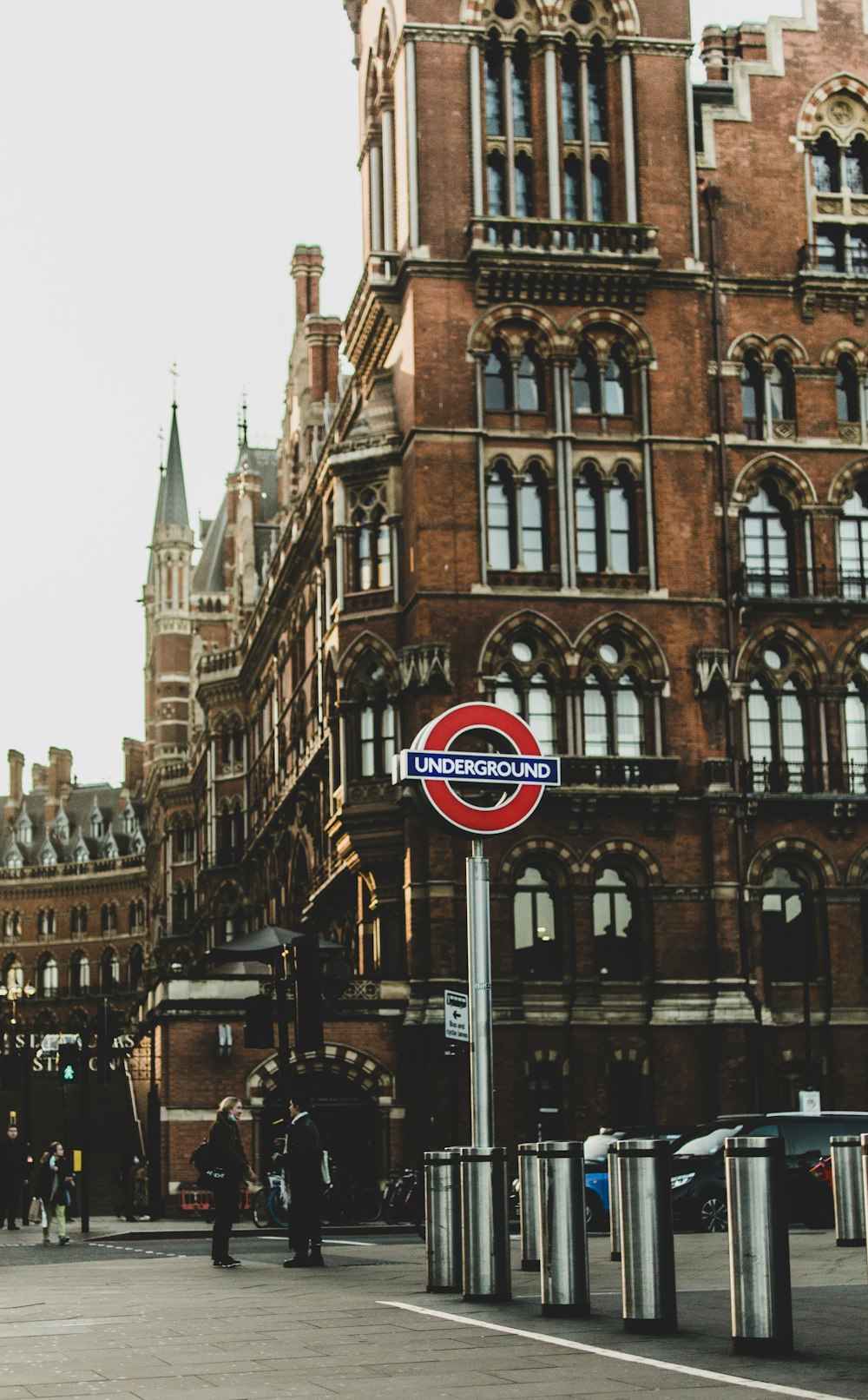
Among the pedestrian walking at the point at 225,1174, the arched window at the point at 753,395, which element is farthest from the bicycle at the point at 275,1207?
the arched window at the point at 753,395

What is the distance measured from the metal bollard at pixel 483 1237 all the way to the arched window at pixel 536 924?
31.0 metres

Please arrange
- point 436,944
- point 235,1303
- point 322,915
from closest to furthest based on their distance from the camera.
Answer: point 235,1303, point 436,944, point 322,915

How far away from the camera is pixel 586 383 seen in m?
48.0

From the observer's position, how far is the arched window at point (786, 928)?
46875 millimetres

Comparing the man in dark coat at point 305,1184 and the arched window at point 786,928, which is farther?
the arched window at point 786,928

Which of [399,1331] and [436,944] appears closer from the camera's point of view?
[399,1331]

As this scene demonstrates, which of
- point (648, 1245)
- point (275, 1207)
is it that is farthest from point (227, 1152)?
point (275, 1207)

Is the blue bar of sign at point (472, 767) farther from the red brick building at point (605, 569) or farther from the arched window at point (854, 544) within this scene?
the arched window at point (854, 544)

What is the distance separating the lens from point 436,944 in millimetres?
44375

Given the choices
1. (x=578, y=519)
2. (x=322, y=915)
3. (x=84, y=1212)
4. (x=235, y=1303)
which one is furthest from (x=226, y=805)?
(x=235, y=1303)

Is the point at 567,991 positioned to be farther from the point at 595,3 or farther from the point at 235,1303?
the point at 235,1303

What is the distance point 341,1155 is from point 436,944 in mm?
5142

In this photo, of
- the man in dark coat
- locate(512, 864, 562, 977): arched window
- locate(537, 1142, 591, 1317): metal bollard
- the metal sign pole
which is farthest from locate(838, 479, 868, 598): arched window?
locate(537, 1142, 591, 1317): metal bollard

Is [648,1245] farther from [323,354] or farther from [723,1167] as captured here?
[323,354]
